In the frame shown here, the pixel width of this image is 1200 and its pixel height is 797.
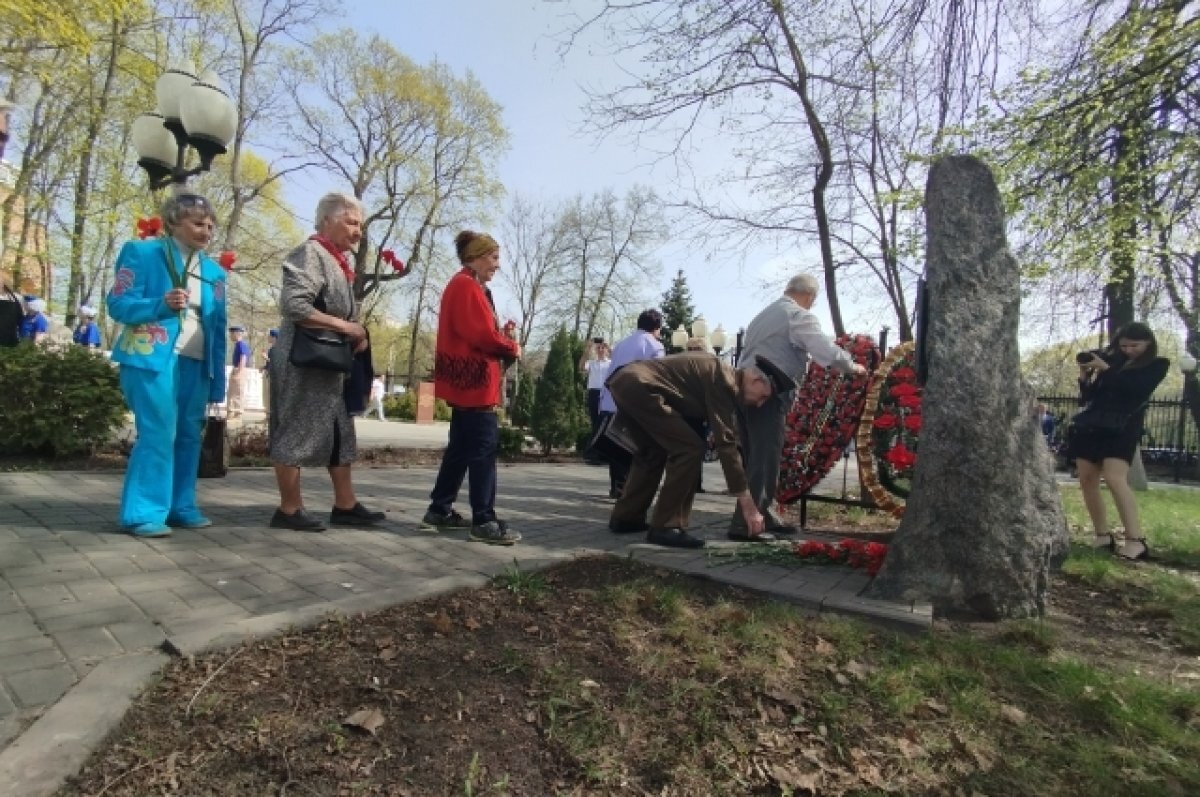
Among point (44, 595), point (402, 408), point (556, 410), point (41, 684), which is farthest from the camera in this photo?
point (402, 408)

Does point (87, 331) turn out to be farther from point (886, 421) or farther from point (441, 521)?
point (886, 421)

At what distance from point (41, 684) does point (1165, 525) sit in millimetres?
8919

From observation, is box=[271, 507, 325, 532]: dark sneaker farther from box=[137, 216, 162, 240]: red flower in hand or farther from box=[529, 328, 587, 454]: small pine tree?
box=[529, 328, 587, 454]: small pine tree

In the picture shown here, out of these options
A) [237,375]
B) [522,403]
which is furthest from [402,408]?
[237,375]

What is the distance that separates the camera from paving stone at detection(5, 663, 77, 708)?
176 cm

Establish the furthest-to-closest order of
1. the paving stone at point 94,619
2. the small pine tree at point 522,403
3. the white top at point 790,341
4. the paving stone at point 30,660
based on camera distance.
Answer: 1. the small pine tree at point 522,403
2. the white top at point 790,341
3. the paving stone at point 94,619
4. the paving stone at point 30,660

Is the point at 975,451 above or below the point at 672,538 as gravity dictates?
above

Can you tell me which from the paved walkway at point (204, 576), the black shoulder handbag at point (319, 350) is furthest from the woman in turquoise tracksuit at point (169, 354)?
→ the black shoulder handbag at point (319, 350)

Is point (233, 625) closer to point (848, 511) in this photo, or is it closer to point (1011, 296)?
point (1011, 296)

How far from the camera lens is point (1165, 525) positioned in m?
6.71

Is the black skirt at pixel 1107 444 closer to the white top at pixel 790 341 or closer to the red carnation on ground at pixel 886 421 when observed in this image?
the red carnation on ground at pixel 886 421

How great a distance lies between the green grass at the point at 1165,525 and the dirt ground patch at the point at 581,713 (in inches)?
111

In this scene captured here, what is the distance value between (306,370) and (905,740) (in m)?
3.44

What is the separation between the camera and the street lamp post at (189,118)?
18.9ft
